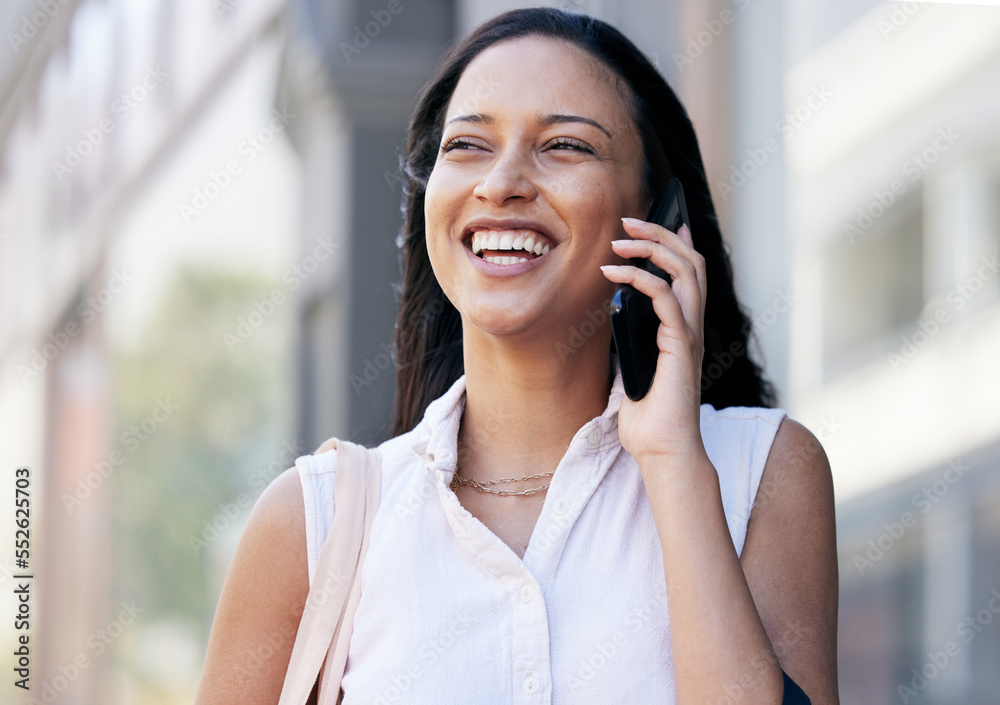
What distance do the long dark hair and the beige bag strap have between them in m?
0.48

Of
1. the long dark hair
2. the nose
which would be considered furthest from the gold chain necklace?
the nose

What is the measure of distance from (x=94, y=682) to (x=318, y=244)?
464cm

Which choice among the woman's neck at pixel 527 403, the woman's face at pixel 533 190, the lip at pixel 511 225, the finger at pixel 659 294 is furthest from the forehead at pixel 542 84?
the woman's neck at pixel 527 403

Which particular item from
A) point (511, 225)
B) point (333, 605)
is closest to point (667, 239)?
point (511, 225)

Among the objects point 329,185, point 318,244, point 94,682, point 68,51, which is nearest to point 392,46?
point 329,185

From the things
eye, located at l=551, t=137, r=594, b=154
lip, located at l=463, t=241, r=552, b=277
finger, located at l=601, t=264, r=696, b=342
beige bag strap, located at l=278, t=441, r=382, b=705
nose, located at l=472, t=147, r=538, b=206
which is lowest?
beige bag strap, located at l=278, t=441, r=382, b=705

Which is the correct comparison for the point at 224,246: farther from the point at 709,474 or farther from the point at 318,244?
the point at 709,474

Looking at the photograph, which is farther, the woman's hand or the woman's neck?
the woman's neck

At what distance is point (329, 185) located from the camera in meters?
7.00

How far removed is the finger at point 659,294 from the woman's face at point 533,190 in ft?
0.29

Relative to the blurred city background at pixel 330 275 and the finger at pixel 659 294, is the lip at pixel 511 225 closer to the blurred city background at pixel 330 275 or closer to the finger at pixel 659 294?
the finger at pixel 659 294

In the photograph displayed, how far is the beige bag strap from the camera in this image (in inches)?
69.9

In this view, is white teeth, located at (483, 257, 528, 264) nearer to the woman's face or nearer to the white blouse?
the woman's face

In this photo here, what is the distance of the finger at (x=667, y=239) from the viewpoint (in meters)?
1.89
